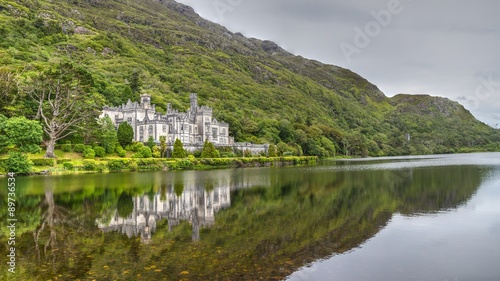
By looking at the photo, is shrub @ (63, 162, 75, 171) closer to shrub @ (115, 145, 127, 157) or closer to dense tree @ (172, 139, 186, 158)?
shrub @ (115, 145, 127, 157)

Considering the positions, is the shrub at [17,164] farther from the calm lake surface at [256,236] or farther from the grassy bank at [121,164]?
the calm lake surface at [256,236]

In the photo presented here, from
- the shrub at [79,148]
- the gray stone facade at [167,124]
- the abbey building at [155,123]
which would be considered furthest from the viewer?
the abbey building at [155,123]

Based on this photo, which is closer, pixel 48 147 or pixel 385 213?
pixel 385 213

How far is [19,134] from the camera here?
50.9 meters

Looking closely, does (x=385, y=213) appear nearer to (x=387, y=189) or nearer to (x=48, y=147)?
(x=387, y=189)

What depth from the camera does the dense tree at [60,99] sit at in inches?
2329

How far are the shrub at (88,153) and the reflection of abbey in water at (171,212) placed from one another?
123ft

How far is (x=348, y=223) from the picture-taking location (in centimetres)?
1702

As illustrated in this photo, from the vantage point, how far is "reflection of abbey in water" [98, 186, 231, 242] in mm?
15914

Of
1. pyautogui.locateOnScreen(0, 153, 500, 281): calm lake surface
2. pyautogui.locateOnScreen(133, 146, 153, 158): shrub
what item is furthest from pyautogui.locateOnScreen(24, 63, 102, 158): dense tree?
pyautogui.locateOnScreen(0, 153, 500, 281): calm lake surface

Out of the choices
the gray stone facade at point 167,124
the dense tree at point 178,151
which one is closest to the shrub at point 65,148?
the gray stone facade at point 167,124

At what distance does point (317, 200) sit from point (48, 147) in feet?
158

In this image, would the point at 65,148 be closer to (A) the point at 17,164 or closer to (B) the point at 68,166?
(B) the point at 68,166

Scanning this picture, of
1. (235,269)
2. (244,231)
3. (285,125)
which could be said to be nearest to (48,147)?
(244,231)
